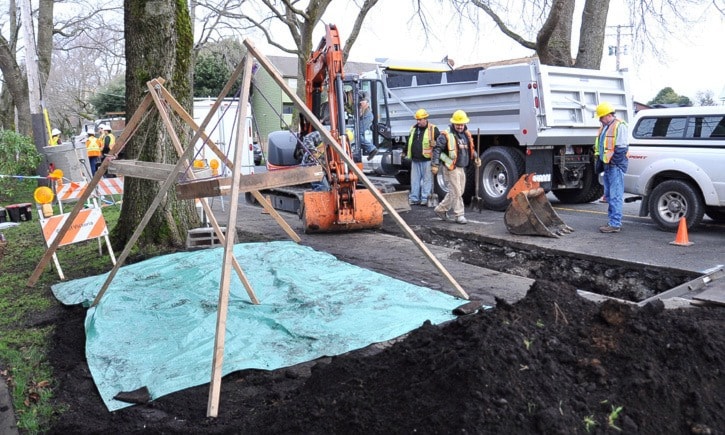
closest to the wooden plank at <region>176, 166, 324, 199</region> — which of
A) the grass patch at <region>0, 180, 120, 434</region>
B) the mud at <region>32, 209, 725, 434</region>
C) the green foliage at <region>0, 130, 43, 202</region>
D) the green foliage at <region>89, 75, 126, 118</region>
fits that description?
the mud at <region>32, 209, 725, 434</region>

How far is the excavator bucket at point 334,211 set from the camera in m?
10.5

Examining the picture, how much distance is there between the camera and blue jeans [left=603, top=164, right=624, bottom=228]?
32.8 feet

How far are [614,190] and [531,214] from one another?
4.47ft

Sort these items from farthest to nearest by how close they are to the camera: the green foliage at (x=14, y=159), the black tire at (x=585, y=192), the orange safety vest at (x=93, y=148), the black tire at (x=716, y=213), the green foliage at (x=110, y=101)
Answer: the green foliage at (x=110, y=101)
the orange safety vest at (x=93, y=148)
the green foliage at (x=14, y=159)
the black tire at (x=585, y=192)
the black tire at (x=716, y=213)

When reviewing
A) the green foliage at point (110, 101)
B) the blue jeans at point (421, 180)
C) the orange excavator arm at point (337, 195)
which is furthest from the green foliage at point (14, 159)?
the green foliage at point (110, 101)

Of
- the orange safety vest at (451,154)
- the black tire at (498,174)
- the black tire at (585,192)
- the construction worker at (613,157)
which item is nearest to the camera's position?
the construction worker at (613,157)

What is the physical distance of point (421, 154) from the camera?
13484 millimetres

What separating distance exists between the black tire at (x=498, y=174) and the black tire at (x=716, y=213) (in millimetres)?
3401

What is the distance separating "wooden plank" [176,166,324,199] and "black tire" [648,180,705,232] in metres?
7.01

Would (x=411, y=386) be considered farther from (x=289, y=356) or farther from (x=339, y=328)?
(x=339, y=328)

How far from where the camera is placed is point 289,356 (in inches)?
198

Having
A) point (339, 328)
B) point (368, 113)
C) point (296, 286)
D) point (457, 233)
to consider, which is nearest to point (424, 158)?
point (368, 113)

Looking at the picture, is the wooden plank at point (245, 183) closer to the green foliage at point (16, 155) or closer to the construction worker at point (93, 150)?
the green foliage at point (16, 155)

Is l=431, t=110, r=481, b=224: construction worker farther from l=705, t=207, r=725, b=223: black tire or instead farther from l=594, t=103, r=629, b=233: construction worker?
l=705, t=207, r=725, b=223: black tire
